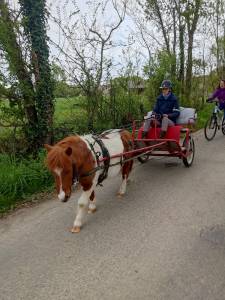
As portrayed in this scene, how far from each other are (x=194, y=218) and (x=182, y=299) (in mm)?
1746

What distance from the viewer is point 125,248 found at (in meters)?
3.84

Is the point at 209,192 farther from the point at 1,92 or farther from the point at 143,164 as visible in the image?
the point at 1,92

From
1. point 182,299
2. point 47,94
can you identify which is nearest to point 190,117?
point 47,94

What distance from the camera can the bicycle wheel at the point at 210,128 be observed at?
986cm

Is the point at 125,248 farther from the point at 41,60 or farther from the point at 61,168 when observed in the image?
the point at 41,60

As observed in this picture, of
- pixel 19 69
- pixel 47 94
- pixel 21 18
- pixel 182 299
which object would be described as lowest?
pixel 182 299

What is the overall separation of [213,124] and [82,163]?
705 cm

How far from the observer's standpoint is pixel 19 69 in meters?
6.87

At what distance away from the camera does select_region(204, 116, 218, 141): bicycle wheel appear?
986cm

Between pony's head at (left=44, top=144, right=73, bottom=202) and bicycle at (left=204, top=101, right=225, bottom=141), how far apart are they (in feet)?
22.9

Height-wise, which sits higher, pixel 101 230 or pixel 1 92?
pixel 1 92

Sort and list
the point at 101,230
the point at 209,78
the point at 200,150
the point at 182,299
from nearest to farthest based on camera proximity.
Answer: the point at 182,299 → the point at 101,230 → the point at 200,150 → the point at 209,78

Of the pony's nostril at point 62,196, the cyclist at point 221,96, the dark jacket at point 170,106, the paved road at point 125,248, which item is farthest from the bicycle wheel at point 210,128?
the pony's nostril at point 62,196

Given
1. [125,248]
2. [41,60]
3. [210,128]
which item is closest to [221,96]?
[210,128]
